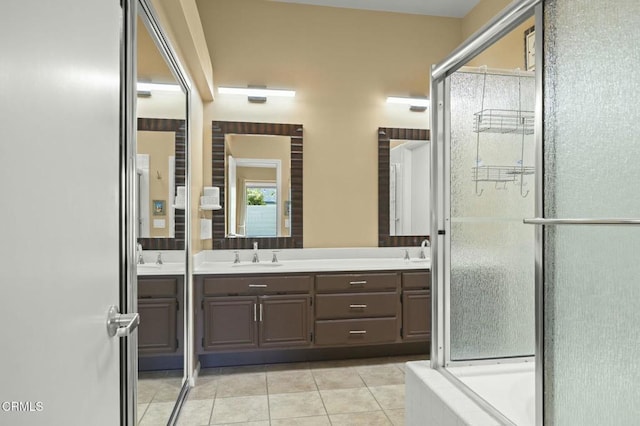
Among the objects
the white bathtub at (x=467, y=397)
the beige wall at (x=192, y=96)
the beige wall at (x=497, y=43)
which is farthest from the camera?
the beige wall at (x=497, y=43)

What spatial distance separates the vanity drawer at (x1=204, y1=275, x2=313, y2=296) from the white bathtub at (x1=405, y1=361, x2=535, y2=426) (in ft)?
4.18

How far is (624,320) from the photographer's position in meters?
0.94

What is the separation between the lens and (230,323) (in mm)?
2893

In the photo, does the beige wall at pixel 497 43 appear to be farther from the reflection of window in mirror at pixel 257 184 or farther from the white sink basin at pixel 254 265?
the white sink basin at pixel 254 265

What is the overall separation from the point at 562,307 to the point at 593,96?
0.59 meters

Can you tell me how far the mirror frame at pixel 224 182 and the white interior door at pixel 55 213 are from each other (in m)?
2.38

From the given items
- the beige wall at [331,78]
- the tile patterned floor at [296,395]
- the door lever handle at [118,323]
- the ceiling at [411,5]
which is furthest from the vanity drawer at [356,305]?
the ceiling at [411,5]

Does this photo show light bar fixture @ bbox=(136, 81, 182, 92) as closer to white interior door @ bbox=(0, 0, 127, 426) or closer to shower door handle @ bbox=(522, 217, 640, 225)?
white interior door @ bbox=(0, 0, 127, 426)

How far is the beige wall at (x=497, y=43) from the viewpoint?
214 centimetres

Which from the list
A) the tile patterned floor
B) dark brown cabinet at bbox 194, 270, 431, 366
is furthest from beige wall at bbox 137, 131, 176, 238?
dark brown cabinet at bbox 194, 270, 431, 366

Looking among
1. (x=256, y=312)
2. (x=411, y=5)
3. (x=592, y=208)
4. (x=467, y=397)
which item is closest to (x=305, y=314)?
(x=256, y=312)

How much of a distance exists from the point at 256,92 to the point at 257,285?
1698 millimetres

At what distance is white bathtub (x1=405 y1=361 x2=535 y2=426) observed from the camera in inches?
56.7

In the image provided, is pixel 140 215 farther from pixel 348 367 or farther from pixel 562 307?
pixel 348 367
